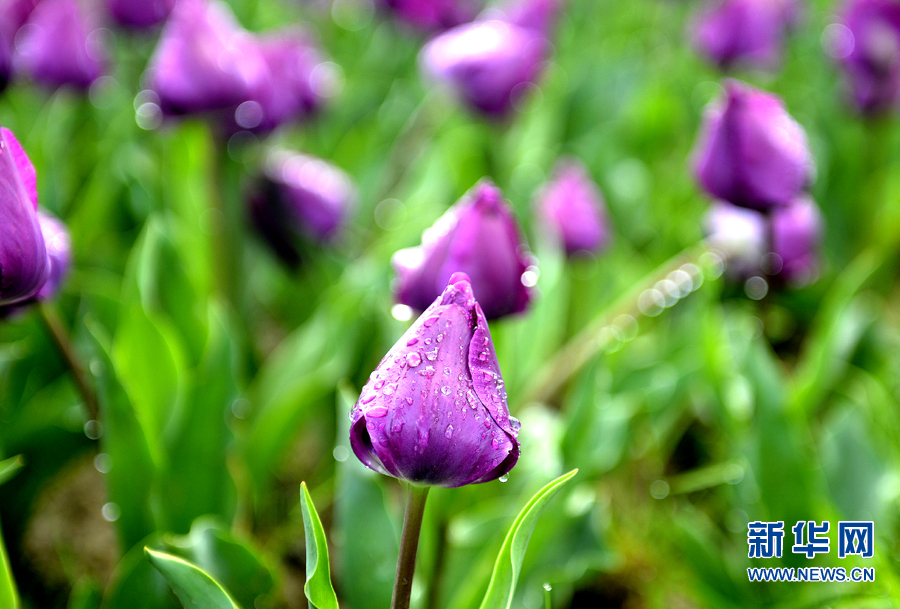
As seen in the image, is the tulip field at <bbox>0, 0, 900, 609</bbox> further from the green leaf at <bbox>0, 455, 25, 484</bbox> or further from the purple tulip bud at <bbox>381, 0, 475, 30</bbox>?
the purple tulip bud at <bbox>381, 0, 475, 30</bbox>

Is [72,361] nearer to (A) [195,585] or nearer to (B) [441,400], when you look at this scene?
(A) [195,585]

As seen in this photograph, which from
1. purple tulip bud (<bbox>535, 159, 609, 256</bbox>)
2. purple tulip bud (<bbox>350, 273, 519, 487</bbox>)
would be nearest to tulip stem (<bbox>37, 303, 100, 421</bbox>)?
purple tulip bud (<bbox>350, 273, 519, 487</bbox>)

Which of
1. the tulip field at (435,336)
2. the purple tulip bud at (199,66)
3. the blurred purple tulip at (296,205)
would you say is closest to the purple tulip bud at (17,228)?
the tulip field at (435,336)

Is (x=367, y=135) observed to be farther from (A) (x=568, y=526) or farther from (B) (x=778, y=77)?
(B) (x=778, y=77)

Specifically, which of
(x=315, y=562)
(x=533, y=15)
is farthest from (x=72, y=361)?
(x=533, y=15)

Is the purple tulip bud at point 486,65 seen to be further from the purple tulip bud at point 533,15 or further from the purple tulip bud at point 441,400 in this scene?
the purple tulip bud at point 441,400

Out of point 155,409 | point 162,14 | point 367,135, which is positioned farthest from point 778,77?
point 155,409
